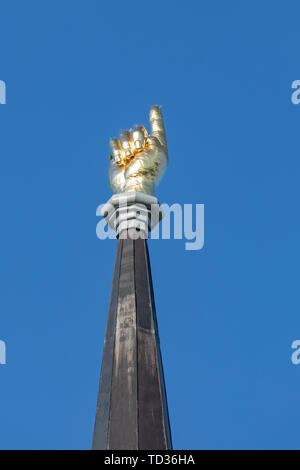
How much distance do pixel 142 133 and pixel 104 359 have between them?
16.2ft

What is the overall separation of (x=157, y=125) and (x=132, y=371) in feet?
18.5

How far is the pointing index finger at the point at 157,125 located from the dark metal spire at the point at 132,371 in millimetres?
2801

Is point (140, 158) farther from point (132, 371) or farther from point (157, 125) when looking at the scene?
point (132, 371)

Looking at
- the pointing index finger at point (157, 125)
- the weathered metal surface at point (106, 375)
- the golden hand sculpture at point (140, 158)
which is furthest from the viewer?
the pointing index finger at point (157, 125)

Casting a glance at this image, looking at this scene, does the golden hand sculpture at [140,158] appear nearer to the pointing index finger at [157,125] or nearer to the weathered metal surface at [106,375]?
the pointing index finger at [157,125]

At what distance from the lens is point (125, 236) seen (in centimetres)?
1434

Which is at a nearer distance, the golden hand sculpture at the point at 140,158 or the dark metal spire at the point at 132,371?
the dark metal spire at the point at 132,371

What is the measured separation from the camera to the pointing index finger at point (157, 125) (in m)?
16.0

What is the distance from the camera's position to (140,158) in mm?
15375

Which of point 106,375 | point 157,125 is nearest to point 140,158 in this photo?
point 157,125

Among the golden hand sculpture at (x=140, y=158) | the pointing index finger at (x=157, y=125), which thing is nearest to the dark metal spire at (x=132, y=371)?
the golden hand sculpture at (x=140, y=158)

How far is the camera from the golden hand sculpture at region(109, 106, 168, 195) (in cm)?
1506
